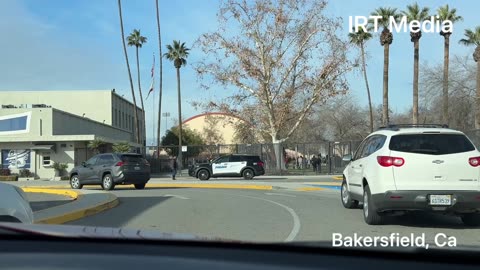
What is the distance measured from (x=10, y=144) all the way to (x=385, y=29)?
30936 mm

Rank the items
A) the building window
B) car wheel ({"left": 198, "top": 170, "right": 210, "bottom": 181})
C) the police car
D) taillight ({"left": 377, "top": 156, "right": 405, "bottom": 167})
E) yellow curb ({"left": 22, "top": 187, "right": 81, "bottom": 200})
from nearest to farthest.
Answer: taillight ({"left": 377, "top": 156, "right": 405, "bottom": 167}) < yellow curb ({"left": 22, "top": 187, "right": 81, "bottom": 200}) < the police car < car wheel ({"left": 198, "top": 170, "right": 210, "bottom": 181}) < the building window

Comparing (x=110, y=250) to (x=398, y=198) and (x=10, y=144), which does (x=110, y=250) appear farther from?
(x=10, y=144)

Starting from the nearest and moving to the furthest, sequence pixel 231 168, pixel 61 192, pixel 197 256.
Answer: pixel 197 256
pixel 61 192
pixel 231 168

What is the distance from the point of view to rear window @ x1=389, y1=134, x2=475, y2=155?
9.83 meters

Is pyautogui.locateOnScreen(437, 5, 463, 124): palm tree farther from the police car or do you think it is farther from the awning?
the awning

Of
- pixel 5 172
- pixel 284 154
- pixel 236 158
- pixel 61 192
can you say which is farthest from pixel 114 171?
pixel 284 154

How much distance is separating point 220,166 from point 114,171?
1190cm

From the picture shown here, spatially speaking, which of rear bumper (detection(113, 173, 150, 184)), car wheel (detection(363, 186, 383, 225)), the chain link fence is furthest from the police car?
car wheel (detection(363, 186, 383, 225))

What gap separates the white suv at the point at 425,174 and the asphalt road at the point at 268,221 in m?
0.46

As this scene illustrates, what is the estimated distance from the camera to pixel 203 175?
3538cm

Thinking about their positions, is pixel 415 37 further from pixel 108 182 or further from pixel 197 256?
pixel 197 256

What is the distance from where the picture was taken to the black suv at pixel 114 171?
24.2 m

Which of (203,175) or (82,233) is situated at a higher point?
(82,233)

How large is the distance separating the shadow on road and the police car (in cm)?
1695
